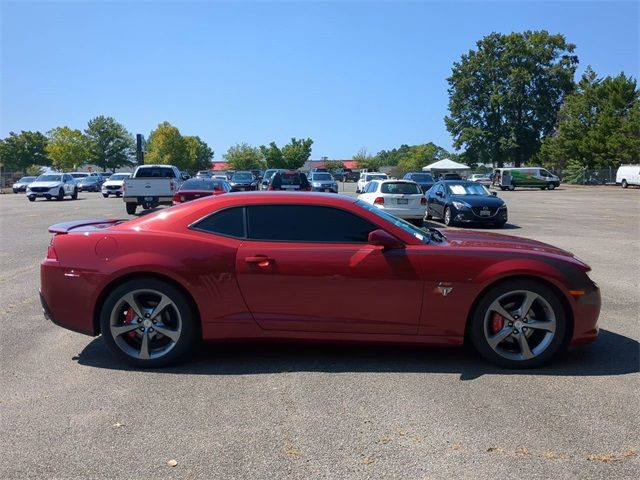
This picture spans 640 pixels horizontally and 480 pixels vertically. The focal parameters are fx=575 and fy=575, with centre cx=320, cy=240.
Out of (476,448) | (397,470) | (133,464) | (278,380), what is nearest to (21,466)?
(133,464)

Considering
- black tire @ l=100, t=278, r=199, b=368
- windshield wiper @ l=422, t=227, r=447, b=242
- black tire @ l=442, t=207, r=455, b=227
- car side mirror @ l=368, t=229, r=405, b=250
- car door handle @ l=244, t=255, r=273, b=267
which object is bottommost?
black tire @ l=442, t=207, r=455, b=227

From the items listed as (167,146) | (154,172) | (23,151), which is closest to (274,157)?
(167,146)

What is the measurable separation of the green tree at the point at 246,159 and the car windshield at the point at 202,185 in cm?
9599

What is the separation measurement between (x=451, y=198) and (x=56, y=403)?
15.2 m

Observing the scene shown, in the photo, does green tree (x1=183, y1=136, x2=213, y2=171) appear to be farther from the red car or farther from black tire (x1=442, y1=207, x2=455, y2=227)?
the red car

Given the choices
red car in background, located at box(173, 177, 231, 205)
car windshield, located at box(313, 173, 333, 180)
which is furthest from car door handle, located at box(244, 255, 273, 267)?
car windshield, located at box(313, 173, 333, 180)

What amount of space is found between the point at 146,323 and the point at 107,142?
10710 centimetres

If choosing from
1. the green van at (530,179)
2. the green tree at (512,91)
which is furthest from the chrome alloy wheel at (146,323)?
the green tree at (512,91)

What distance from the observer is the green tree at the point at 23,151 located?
101 m

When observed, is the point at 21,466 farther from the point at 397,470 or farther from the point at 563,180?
the point at 563,180

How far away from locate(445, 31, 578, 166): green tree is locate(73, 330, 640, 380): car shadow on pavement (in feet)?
235

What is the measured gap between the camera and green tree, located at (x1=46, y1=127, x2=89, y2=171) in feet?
290

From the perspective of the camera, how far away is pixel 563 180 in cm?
6519

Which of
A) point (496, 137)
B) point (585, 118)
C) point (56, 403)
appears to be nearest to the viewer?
point (56, 403)
